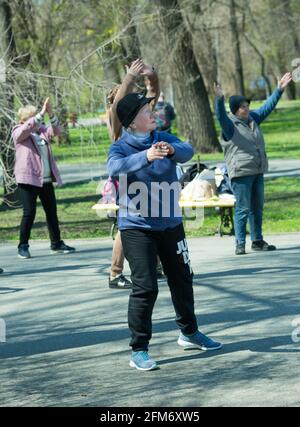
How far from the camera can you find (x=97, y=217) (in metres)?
17.7

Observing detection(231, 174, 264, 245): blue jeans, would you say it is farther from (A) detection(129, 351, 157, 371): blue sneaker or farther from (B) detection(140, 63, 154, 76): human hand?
(A) detection(129, 351, 157, 371): blue sneaker

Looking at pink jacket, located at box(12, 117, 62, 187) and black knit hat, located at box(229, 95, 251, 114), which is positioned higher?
black knit hat, located at box(229, 95, 251, 114)

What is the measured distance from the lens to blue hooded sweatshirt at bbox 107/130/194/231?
7074mm

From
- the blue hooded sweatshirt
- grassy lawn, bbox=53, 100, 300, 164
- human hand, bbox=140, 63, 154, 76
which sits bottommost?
grassy lawn, bbox=53, 100, 300, 164

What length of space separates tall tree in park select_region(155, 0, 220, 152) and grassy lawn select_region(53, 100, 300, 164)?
86cm

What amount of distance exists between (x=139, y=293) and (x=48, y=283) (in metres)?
4.02

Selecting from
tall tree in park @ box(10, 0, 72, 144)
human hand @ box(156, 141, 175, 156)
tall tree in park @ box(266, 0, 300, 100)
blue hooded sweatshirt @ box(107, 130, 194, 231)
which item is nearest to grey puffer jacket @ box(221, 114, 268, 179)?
tall tree in park @ box(10, 0, 72, 144)

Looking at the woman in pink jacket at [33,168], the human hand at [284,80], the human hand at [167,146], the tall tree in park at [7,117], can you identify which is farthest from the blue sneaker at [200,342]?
the tall tree in park at [7,117]

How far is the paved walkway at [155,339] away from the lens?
21.0 ft

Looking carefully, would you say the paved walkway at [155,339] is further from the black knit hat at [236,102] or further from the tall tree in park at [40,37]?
the tall tree in park at [40,37]

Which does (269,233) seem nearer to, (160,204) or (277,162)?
(160,204)

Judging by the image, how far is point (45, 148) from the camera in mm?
13172

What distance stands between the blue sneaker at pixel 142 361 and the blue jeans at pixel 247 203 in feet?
17.1
